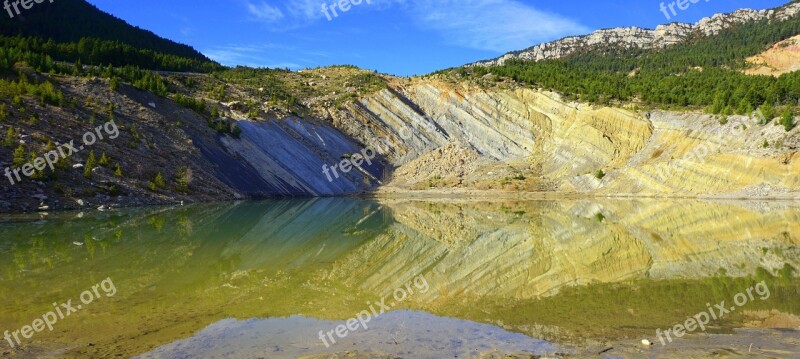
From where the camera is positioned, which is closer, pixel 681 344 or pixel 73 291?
pixel 681 344

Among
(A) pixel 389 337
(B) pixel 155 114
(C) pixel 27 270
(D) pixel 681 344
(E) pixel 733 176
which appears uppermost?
(B) pixel 155 114

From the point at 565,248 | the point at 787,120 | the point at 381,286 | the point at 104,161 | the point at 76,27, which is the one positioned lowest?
the point at 787,120

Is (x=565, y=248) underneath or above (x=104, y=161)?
underneath

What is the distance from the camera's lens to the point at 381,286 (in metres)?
13.7

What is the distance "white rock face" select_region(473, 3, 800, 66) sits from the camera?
136 m

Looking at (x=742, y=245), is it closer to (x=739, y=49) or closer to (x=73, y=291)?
(x=73, y=291)

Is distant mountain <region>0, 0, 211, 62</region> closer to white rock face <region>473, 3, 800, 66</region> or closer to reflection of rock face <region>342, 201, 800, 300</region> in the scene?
reflection of rock face <region>342, 201, 800, 300</region>

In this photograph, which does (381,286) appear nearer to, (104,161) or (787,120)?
(104,161)

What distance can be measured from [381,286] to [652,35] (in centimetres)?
15693

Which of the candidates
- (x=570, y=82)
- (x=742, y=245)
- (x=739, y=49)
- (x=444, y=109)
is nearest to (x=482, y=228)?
(x=742, y=245)

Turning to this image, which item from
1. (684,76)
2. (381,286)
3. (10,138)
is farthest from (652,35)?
(381,286)

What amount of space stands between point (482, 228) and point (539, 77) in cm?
5134

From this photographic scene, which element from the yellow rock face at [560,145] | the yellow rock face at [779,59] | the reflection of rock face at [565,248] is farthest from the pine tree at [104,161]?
the yellow rock face at [779,59]

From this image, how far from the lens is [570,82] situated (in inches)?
2739
